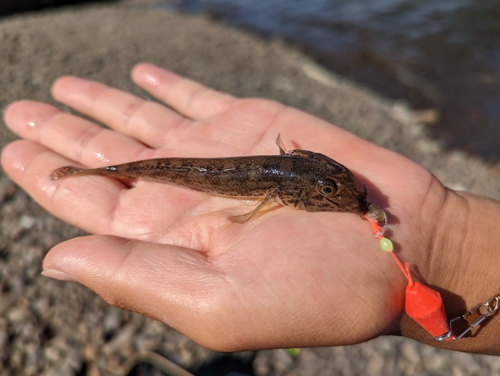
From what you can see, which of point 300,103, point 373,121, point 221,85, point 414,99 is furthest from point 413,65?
point 221,85

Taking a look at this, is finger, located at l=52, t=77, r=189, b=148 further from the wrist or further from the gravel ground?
the wrist

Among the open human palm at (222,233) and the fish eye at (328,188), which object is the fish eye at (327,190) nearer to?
the fish eye at (328,188)

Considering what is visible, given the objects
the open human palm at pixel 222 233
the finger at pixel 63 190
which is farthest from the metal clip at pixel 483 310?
A: the finger at pixel 63 190

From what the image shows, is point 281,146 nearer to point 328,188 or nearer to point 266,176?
point 266,176

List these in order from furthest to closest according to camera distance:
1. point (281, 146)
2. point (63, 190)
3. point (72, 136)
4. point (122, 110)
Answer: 1. point (122, 110)
2. point (72, 136)
3. point (281, 146)
4. point (63, 190)

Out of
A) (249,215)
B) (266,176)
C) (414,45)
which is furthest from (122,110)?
(414,45)

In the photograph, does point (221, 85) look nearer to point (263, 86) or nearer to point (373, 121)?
point (263, 86)

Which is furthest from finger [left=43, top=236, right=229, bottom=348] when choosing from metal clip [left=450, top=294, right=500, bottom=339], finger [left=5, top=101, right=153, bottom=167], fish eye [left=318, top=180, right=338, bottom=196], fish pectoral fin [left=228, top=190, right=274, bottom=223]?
metal clip [left=450, top=294, right=500, bottom=339]
